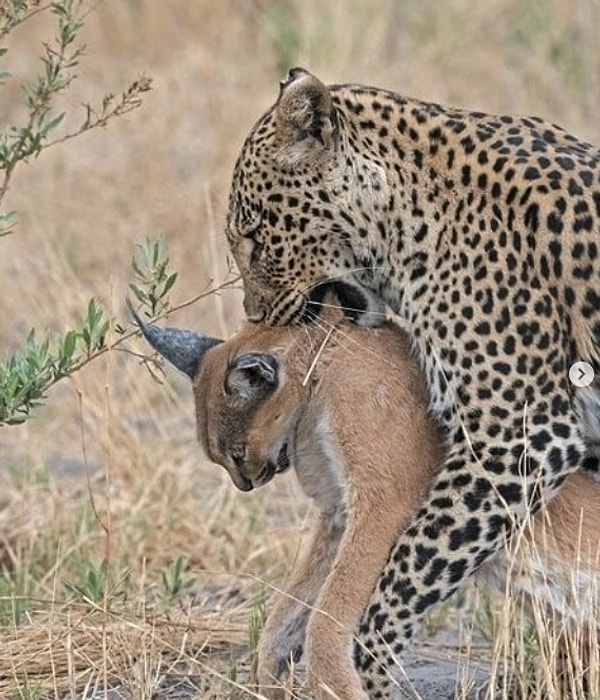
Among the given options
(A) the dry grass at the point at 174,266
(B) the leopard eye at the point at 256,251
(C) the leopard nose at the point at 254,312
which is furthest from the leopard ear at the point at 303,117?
(A) the dry grass at the point at 174,266

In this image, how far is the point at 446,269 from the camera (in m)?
→ 5.97

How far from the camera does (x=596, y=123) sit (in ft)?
38.5

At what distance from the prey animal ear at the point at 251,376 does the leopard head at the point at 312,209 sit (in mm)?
320

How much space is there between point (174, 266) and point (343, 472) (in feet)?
16.2

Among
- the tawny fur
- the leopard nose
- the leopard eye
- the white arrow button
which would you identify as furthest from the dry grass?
the white arrow button

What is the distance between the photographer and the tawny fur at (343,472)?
5.64 meters

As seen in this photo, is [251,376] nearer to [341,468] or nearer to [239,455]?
[239,455]

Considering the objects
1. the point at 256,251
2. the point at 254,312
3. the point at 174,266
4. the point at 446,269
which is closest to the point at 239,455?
the point at 254,312

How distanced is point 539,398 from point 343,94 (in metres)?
1.17

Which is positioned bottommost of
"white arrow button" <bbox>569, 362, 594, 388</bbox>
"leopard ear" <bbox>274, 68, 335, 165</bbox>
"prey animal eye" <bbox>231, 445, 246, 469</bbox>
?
"prey animal eye" <bbox>231, 445, 246, 469</bbox>

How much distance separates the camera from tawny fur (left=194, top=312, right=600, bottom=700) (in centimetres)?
564

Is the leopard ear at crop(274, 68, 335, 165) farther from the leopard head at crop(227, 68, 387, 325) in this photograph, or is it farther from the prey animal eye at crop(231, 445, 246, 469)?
the prey animal eye at crop(231, 445, 246, 469)

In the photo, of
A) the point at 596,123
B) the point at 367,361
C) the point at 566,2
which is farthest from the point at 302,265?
the point at 566,2

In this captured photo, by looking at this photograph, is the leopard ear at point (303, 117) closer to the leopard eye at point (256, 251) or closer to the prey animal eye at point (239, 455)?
the leopard eye at point (256, 251)
